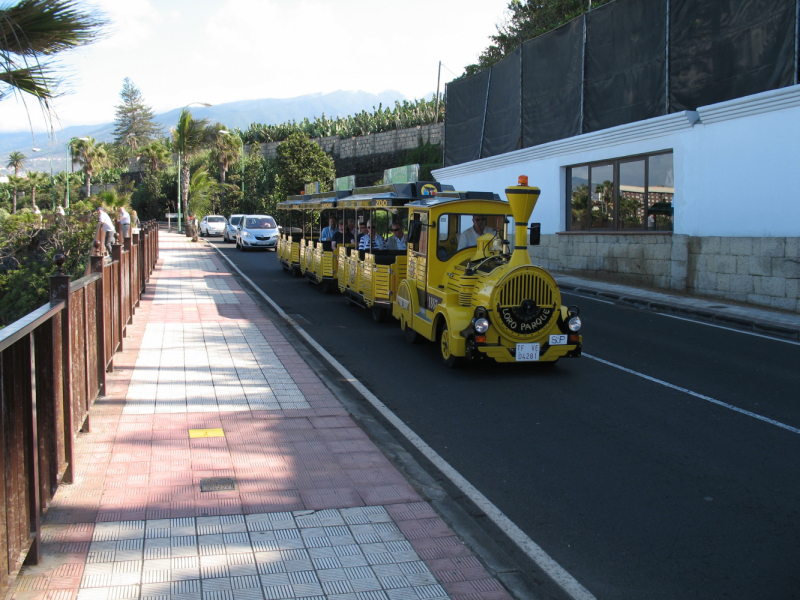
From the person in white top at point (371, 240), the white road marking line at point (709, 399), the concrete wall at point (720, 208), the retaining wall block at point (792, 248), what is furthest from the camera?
the concrete wall at point (720, 208)

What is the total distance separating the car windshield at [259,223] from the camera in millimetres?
31734

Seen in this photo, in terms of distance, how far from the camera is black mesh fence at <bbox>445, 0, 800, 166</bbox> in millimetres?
15922

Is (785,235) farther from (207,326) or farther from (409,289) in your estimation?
(207,326)

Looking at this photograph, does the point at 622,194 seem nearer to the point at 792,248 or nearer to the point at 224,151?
the point at 792,248

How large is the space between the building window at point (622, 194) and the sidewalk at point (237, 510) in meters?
14.2

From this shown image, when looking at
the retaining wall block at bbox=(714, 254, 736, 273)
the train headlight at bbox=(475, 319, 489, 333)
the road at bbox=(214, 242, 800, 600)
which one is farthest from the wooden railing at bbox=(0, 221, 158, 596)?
the retaining wall block at bbox=(714, 254, 736, 273)

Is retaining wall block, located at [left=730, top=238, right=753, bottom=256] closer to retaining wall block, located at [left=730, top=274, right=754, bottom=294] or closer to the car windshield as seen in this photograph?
retaining wall block, located at [left=730, top=274, right=754, bottom=294]

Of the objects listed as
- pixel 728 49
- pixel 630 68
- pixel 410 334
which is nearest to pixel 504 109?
pixel 630 68

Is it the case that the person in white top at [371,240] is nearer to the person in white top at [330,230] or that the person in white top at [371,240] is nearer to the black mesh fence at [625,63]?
the person in white top at [330,230]

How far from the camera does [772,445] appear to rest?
6145 mm

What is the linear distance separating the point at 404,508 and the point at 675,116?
1616 cm

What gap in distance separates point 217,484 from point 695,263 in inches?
593

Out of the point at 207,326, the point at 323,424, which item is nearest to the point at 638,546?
the point at 323,424

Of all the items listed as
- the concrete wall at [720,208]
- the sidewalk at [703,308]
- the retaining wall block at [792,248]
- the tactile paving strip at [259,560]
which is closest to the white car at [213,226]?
the concrete wall at [720,208]
